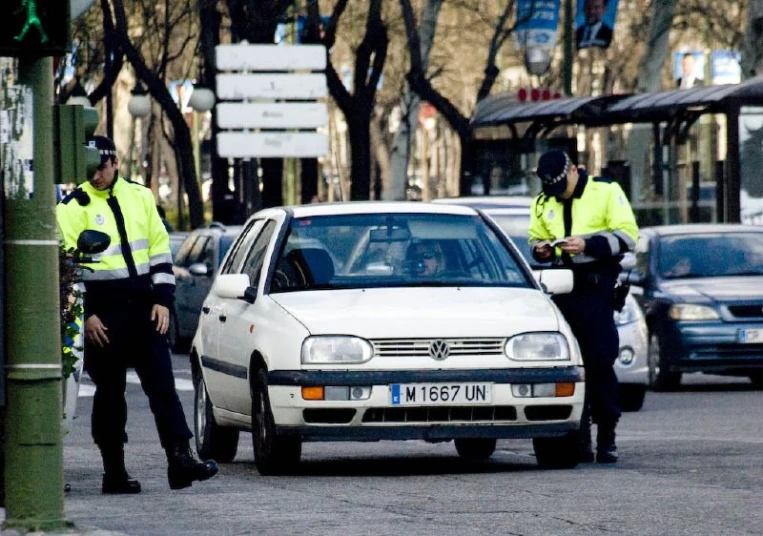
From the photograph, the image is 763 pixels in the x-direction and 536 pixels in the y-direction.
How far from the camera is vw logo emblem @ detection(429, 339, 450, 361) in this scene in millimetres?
11047

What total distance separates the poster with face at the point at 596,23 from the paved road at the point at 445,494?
26078 mm

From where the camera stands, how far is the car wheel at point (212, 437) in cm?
1286

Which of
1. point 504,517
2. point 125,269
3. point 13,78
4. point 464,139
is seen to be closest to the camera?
point 13,78

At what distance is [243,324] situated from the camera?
1193 centimetres

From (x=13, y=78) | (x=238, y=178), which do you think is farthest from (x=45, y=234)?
(x=238, y=178)

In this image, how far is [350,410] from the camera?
36.2ft

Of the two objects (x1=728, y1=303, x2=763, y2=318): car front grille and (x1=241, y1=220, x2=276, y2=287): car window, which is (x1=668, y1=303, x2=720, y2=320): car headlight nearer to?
(x1=728, y1=303, x2=763, y2=318): car front grille

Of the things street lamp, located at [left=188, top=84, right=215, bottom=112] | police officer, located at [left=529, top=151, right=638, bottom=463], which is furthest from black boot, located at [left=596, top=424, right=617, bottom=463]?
street lamp, located at [left=188, top=84, right=215, bottom=112]

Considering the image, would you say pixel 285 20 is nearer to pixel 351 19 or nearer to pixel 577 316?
pixel 351 19

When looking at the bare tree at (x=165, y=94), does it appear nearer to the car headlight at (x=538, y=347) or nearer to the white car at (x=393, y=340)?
the white car at (x=393, y=340)

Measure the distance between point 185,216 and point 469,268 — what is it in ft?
162

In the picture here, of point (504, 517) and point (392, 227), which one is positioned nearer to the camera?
point (504, 517)

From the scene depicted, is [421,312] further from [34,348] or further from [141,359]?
[34,348]

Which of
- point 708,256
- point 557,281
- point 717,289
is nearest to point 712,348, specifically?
point 717,289
